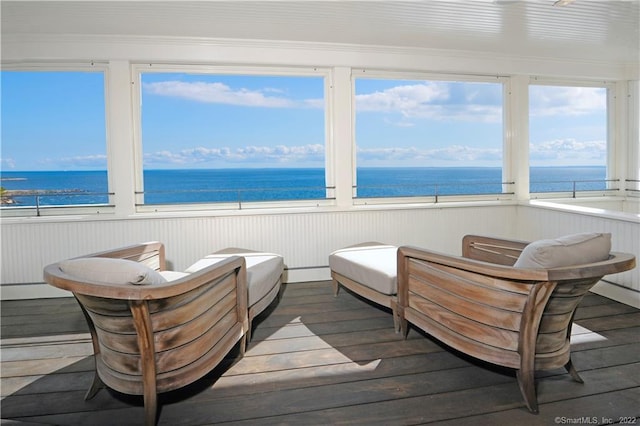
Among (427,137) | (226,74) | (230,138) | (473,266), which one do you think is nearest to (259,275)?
(473,266)

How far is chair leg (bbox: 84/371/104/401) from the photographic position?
6.42ft

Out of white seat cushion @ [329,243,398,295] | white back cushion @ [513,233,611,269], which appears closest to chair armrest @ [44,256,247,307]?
white seat cushion @ [329,243,398,295]

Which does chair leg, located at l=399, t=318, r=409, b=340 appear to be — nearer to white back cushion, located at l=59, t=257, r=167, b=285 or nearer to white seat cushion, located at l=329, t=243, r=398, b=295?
white seat cushion, located at l=329, t=243, r=398, b=295

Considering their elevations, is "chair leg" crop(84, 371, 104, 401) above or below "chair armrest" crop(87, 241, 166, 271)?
below

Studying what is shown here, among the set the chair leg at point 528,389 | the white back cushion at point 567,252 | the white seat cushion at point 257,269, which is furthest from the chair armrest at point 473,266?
the white seat cushion at point 257,269

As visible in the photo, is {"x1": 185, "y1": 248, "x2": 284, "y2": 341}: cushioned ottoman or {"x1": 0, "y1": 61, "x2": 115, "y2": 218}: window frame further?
{"x1": 0, "y1": 61, "x2": 115, "y2": 218}: window frame

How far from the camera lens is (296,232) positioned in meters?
4.02

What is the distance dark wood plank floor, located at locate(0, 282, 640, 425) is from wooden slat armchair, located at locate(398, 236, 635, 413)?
0.17 meters

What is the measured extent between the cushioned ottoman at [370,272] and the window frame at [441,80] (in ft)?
2.85

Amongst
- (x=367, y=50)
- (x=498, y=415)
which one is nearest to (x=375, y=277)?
(x=498, y=415)

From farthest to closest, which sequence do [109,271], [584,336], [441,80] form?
[441,80]
[584,336]
[109,271]

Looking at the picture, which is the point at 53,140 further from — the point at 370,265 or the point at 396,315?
the point at 396,315

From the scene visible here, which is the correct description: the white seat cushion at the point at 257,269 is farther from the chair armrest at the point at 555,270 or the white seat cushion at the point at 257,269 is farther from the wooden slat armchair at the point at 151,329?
the chair armrest at the point at 555,270

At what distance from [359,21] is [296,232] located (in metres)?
1.96
